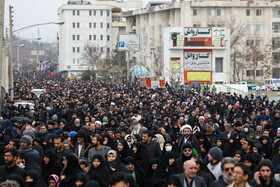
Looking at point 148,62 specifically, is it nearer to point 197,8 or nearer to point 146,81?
point 197,8

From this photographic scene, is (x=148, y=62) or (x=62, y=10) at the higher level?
(x=62, y=10)

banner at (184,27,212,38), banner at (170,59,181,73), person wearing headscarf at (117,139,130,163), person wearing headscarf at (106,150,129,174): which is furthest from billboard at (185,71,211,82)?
person wearing headscarf at (106,150,129,174)

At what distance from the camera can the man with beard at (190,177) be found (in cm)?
734

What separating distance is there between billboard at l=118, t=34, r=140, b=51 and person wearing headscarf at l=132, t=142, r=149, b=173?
64.5 m

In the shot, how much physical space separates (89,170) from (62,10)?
373 feet

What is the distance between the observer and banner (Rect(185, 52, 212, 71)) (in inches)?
2440

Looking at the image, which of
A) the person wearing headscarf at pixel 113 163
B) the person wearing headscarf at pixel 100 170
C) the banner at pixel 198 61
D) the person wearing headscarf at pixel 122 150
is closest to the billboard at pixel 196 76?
the banner at pixel 198 61

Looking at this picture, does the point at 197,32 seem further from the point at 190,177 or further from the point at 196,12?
the point at 190,177

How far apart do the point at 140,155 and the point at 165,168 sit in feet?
4.67

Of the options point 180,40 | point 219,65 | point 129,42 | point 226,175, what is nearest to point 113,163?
point 226,175

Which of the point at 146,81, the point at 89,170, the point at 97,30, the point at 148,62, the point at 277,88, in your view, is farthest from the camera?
the point at 97,30

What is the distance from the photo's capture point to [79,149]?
36.3 feet

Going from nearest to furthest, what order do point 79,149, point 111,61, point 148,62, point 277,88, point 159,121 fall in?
point 79,149
point 159,121
point 277,88
point 111,61
point 148,62

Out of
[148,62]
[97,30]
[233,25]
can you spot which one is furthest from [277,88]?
[97,30]
